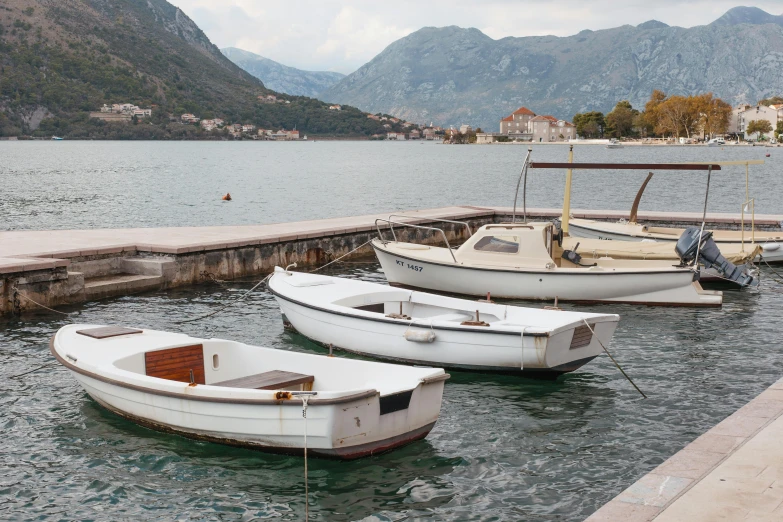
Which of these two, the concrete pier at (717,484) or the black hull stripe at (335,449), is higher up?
the concrete pier at (717,484)

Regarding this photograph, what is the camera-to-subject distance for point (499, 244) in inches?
640

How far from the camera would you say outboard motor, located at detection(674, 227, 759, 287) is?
54.2ft

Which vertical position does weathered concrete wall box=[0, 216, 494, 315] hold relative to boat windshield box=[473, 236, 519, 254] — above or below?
below

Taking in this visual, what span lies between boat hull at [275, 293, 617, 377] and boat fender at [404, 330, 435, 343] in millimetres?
40

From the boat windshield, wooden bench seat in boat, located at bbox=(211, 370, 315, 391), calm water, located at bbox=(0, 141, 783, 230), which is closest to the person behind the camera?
wooden bench seat in boat, located at bbox=(211, 370, 315, 391)

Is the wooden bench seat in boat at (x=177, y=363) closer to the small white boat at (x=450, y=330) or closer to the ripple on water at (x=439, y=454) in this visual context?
the ripple on water at (x=439, y=454)

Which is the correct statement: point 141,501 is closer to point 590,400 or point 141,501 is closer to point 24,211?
point 590,400

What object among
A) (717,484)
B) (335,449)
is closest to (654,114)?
(335,449)

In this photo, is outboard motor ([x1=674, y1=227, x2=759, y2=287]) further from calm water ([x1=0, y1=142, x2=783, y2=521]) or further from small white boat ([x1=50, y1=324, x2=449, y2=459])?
small white boat ([x1=50, y1=324, x2=449, y2=459])

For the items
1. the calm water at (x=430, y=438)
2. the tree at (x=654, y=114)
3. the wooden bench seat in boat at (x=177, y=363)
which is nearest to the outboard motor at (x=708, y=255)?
the calm water at (x=430, y=438)

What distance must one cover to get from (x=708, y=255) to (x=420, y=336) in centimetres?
846

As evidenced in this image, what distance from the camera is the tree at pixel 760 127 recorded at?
19325 centimetres

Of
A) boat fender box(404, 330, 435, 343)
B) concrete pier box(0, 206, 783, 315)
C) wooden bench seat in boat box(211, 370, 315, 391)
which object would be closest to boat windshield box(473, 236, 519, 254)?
concrete pier box(0, 206, 783, 315)

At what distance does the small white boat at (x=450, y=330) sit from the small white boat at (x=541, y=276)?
143 inches
